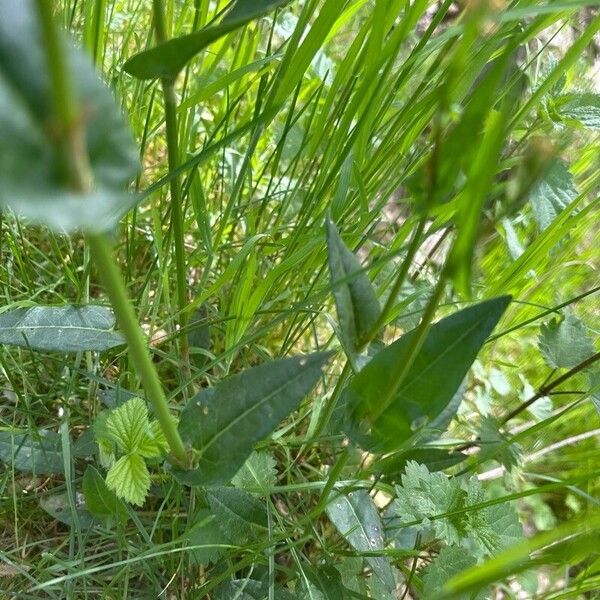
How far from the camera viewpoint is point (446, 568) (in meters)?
0.62

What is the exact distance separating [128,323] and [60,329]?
1.05ft

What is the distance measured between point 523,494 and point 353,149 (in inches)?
14.5

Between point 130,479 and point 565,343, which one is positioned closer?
point 130,479

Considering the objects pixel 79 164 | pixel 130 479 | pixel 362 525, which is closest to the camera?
pixel 79 164

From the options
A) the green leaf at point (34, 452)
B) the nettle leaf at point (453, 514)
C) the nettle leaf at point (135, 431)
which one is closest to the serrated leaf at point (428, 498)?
the nettle leaf at point (453, 514)

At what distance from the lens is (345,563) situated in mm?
674

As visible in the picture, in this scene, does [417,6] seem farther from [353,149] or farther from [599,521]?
[599,521]

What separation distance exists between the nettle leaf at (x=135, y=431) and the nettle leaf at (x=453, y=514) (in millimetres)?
219

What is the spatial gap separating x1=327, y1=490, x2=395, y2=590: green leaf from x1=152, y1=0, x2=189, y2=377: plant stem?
223mm

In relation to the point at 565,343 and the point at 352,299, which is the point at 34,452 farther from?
the point at 565,343

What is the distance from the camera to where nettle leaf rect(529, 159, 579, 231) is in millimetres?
718

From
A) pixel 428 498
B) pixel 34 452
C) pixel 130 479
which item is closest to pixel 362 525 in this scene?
pixel 428 498

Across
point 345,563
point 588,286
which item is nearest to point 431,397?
point 345,563

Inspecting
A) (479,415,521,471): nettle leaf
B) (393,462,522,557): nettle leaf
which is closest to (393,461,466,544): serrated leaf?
(393,462,522,557): nettle leaf
